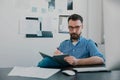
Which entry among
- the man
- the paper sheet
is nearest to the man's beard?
the man

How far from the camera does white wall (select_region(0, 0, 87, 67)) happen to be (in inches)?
122

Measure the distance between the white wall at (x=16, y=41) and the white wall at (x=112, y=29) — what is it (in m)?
2.10

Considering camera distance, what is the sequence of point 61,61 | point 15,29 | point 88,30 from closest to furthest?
point 61,61
point 15,29
point 88,30

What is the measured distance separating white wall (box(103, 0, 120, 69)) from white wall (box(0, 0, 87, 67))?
6.89ft

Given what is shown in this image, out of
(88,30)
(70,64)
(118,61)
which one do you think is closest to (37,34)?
(88,30)

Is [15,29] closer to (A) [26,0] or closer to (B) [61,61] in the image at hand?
(A) [26,0]

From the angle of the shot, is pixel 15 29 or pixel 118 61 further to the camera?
pixel 15 29

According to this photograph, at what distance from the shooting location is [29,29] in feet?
10.6

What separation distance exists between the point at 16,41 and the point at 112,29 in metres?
2.15

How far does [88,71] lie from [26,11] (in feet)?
5.87

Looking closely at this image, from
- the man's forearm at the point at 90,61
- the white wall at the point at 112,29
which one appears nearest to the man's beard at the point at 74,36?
the man's forearm at the point at 90,61

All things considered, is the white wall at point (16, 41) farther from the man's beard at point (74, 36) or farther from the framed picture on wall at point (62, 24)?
the man's beard at point (74, 36)

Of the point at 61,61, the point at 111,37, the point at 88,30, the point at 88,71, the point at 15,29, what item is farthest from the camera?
the point at 88,30

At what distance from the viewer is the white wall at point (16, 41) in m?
3.10
